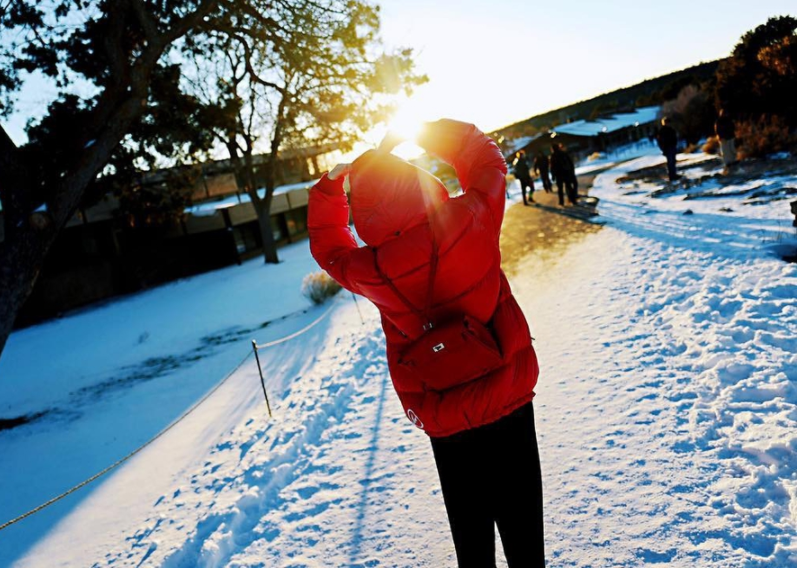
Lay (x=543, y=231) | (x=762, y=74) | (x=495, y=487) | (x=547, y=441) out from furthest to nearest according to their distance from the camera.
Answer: (x=762, y=74)
(x=543, y=231)
(x=547, y=441)
(x=495, y=487)

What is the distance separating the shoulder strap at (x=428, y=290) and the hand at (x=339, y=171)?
37 cm

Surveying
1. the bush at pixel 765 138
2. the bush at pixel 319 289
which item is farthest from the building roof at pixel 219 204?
the bush at pixel 765 138

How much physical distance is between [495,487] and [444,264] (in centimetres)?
84

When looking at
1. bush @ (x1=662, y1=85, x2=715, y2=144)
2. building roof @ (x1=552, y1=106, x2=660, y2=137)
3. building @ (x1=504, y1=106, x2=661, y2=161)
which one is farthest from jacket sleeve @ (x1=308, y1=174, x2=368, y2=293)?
building roof @ (x1=552, y1=106, x2=660, y2=137)

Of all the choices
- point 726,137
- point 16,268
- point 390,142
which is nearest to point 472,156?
point 390,142

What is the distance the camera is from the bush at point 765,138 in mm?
16047

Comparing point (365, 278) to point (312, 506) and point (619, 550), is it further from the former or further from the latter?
point (312, 506)

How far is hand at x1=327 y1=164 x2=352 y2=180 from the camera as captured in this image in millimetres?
1885

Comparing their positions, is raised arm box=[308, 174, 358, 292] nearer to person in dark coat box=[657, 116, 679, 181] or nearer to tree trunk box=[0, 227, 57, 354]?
tree trunk box=[0, 227, 57, 354]

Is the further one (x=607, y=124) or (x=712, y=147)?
(x=607, y=124)

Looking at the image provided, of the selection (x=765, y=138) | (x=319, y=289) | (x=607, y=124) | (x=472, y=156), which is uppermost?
(x=607, y=124)

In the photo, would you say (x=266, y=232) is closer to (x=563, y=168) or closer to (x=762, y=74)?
(x=563, y=168)

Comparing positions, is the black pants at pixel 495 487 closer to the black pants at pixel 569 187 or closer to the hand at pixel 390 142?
the hand at pixel 390 142

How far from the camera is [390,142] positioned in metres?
1.77
